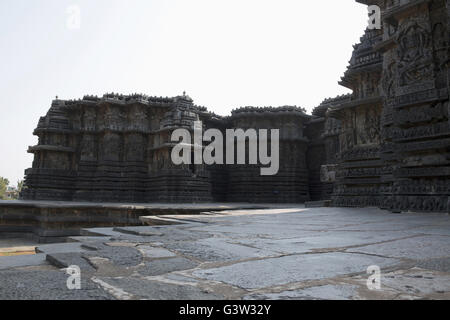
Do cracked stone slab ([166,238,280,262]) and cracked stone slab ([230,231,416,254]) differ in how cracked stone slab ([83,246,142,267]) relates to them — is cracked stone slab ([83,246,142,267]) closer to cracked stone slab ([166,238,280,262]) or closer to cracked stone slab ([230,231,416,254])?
cracked stone slab ([166,238,280,262])

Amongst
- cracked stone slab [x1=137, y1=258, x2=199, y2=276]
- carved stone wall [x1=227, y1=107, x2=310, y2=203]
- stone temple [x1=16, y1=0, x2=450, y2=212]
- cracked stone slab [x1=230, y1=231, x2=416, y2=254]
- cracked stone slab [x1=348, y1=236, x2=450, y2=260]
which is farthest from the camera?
carved stone wall [x1=227, y1=107, x2=310, y2=203]

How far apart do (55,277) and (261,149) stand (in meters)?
22.0

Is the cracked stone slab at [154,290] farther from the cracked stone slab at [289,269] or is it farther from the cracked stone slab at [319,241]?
the cracked stone slab at [319,241]

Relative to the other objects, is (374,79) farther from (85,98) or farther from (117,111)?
(85,98)

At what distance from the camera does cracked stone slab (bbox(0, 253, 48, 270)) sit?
2229 millimetres

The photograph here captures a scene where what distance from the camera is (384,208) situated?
27.8ft

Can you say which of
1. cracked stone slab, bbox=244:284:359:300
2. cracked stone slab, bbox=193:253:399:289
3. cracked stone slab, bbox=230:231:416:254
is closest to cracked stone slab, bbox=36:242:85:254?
cracked stone slab, bbox=193:253:399:289

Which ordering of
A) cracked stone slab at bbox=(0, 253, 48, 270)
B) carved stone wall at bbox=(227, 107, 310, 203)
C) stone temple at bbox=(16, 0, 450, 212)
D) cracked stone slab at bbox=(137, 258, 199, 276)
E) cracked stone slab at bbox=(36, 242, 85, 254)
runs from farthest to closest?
carved stone wall at bbox=(227, 107, 310, 203), stone temple at bbox=(16, 0, 450, 212), cracked stone slab at bbox=(36, 242, 85, 254), cracked stone slab at bbox=(0, 253, 48, 270), cracked stone slab at bbox=(137, 258, 199, 276)

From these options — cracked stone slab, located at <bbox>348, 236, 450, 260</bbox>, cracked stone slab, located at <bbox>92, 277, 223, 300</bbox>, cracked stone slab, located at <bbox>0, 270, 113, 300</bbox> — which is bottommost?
cracked stone slab, located at <bbox>348, 236, 450, 260</bbox>

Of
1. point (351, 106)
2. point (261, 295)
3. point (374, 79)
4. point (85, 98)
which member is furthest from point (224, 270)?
point (85, 98)

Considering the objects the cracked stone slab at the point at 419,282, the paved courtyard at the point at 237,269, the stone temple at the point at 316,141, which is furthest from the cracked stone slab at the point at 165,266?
the stone temple at the point at 316,141

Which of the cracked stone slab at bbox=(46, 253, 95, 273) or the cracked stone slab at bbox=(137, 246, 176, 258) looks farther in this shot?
the cracked stone slab at bbox=(137, 246, 176, 258)

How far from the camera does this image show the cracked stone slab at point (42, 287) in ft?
4.96

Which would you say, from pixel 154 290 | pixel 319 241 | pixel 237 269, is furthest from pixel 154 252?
pixel 319 241
